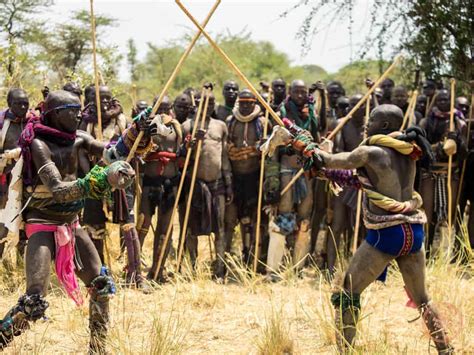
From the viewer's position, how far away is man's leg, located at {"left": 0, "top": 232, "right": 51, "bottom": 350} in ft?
14.1

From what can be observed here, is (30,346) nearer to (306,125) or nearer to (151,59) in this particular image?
(306,125)

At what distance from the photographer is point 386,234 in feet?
15.1

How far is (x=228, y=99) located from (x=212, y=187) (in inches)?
50.8

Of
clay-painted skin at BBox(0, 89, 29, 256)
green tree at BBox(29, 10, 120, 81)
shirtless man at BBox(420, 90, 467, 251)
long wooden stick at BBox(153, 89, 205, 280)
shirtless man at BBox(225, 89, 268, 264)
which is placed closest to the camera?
clay-painted skin at BBox(0, 89, 29, 256)

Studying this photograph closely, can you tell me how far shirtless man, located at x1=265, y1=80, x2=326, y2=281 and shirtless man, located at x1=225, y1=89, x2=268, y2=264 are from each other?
1.14ft

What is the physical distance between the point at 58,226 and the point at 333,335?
2287 mm

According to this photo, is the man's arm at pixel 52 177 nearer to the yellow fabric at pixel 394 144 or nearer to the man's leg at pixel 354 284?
the man's leg at pixel 354 284

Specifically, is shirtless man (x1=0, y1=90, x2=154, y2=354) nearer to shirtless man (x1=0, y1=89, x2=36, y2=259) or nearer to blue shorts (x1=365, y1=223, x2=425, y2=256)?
blue shorts (x1=365, y1=223, x2=425, y2=256)

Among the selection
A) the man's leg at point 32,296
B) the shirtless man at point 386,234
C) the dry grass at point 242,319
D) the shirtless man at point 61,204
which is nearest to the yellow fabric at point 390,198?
the shirtless man at point 386,234

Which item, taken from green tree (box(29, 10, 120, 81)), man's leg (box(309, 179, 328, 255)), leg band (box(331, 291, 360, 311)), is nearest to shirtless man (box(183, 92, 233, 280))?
man's leg (box(309, 179, 328, 255))

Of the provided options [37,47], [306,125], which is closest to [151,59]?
→ [37,47]

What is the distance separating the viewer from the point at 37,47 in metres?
19.3

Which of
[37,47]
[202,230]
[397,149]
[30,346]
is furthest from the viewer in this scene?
[37,47]

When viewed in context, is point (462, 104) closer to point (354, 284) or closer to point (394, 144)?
point (394, 144)
